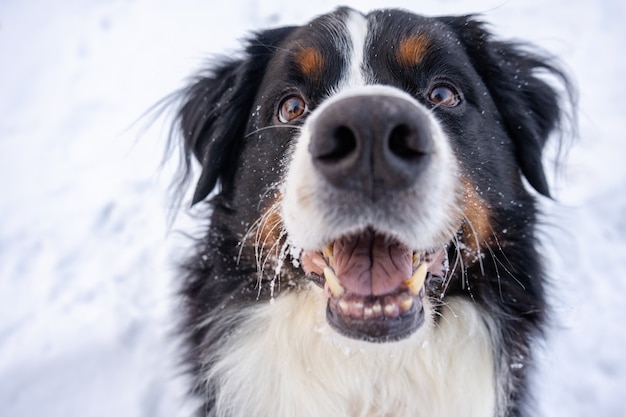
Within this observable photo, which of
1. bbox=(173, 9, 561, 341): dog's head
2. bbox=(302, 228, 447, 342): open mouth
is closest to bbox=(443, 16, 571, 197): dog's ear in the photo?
bbox=(173, 9, 561, 341): dog's head

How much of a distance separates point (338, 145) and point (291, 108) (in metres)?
0.77

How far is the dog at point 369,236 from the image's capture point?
173 cm

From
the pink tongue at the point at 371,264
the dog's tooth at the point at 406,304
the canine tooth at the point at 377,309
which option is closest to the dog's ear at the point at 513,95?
the pink tongue at the point at 371,264

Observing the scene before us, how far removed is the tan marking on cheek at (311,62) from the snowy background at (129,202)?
1.34 m

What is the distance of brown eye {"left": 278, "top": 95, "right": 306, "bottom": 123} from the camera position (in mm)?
2262

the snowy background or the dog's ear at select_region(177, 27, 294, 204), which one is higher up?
the dog's ear at select_region(177, 27, 294, 204)

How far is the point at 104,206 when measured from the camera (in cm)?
452

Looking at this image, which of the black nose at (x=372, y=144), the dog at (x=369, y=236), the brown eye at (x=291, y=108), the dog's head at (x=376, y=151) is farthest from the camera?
the brown eye at (x=291, y=108)

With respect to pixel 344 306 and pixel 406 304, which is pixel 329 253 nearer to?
pixel 344 306

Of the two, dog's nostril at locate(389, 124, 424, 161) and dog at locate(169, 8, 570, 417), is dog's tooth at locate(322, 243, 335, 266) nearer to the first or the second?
dog at locate(169, 8, 570, 417)

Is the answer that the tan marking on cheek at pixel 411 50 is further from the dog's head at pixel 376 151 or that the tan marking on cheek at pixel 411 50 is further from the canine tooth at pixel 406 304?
the canine tooth at pixel 406 304

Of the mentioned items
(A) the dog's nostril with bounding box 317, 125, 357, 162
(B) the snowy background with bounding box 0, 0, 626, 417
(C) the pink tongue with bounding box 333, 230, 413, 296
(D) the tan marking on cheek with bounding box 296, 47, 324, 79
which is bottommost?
(B) the snowy background with bounding box 0, 0, 626, 417

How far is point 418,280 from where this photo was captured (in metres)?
1.89

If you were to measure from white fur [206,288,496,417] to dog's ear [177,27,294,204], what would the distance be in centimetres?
76
